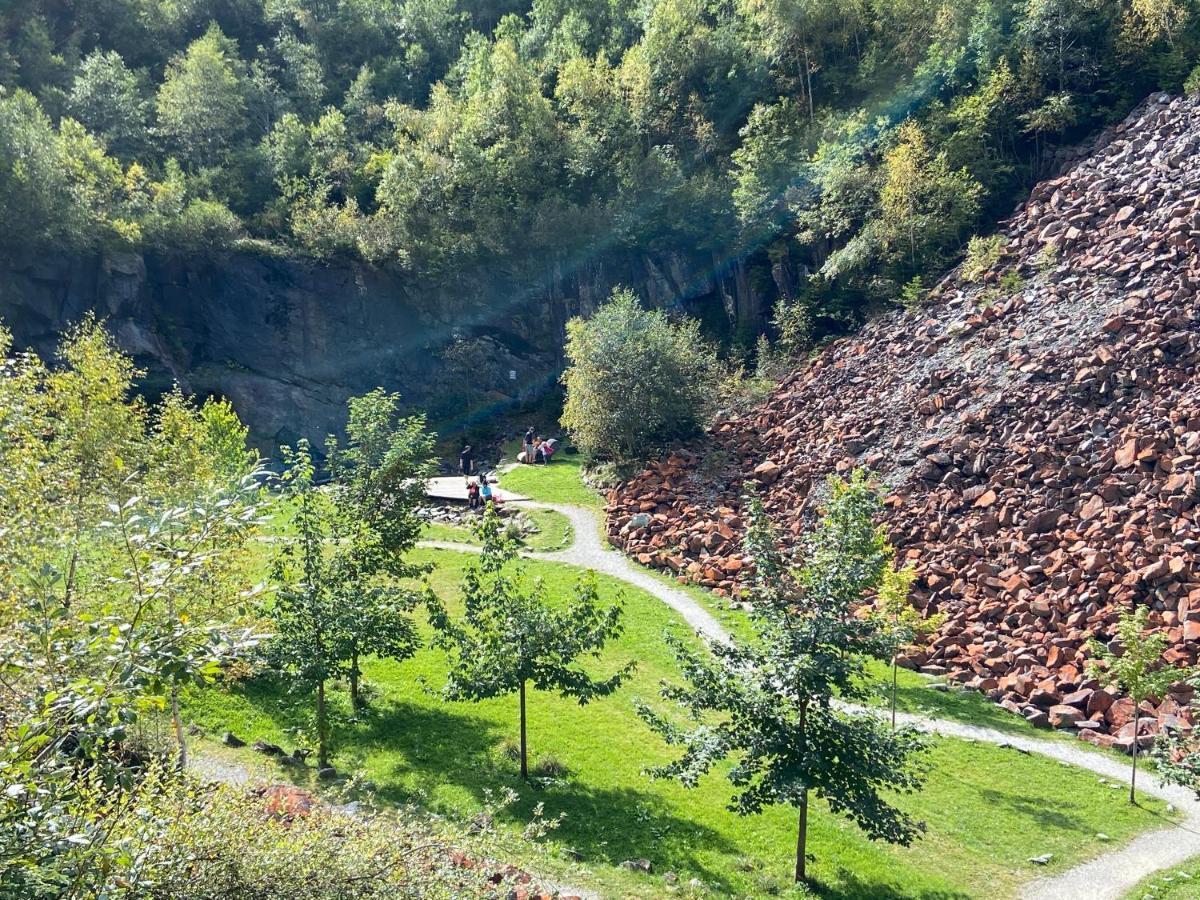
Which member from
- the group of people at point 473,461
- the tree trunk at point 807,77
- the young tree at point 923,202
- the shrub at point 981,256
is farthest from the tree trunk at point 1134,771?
the tree trunk at point 807,77

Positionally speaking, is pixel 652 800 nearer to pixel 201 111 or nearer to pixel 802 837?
pixel 802 837

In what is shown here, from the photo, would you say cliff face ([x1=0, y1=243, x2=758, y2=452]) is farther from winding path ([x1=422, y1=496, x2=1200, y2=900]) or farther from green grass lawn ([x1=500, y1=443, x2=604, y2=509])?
winding path ([x1=422, y1=496, x2=1200, y2=900])

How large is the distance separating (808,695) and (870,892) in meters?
3.53

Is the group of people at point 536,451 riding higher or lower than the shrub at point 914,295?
lower

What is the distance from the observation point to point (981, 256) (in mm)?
32875

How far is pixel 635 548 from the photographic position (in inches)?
1157

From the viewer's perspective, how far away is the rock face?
66.3 ft

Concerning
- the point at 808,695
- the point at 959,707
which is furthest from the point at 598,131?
the point at 808,695

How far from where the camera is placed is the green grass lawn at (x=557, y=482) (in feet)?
116

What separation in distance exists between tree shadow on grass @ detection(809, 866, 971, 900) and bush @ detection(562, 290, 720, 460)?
23051mm


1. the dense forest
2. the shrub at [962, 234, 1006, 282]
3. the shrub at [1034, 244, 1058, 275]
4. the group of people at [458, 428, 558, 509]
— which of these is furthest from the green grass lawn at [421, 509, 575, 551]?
the shrub at [1034, 244, 1058, 275]

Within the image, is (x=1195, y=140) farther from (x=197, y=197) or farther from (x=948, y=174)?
(x=197, y=197)

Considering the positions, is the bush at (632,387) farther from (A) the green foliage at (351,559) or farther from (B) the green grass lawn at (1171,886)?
(B) the green grass lawn at (1171,886)

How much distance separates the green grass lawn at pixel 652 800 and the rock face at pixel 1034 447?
3305mm
